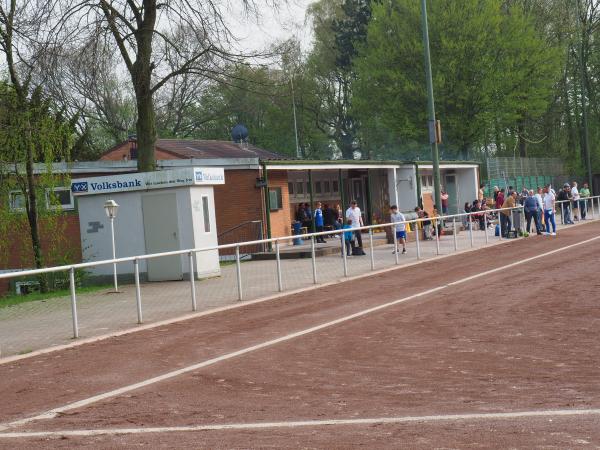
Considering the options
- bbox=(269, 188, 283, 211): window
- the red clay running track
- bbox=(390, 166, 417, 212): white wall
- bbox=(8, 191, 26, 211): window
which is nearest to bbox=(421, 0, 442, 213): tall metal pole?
bbox=(269, 188, 283, 211): window

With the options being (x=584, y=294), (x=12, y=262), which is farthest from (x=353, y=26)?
(x=584, y=294)

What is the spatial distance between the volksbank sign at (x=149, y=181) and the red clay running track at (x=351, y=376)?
8603mm

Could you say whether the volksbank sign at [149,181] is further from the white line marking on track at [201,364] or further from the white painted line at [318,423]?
the white painted line at [318,423]

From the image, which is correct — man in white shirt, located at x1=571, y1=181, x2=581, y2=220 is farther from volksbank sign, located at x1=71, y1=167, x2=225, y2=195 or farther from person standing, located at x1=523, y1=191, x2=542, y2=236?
volksbank sign, located at x1=71, y1=167, x2=225, y2=195

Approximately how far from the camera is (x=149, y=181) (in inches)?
1023

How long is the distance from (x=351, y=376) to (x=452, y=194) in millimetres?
47515

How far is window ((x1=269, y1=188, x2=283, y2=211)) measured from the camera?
36.9m

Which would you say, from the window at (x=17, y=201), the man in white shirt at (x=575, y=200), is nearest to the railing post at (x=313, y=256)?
the window at (x=17, y=201)

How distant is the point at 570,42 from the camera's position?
69312mm

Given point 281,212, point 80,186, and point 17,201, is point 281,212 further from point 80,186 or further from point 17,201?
point 80,186

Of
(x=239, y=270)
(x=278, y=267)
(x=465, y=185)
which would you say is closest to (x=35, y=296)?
(x=239, y=270)

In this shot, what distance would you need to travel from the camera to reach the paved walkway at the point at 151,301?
13703mm

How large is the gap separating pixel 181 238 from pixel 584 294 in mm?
11925

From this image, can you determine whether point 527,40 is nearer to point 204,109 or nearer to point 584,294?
point 204,109
